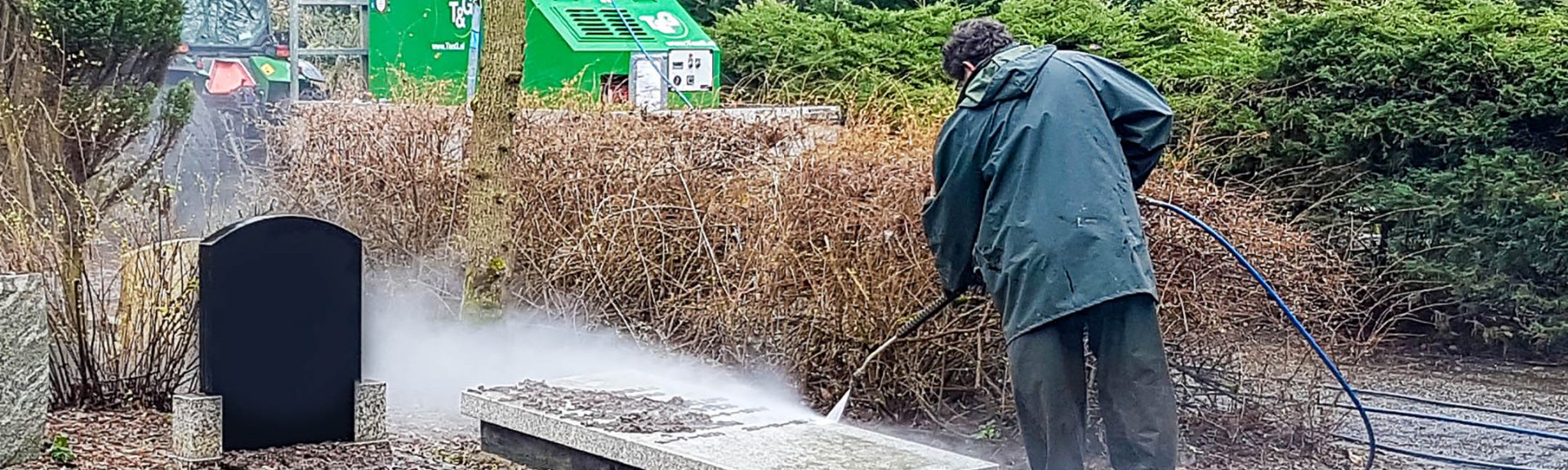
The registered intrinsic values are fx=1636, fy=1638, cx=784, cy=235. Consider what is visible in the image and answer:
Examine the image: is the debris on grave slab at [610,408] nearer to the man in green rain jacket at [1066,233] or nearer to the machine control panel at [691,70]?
the man in green rain jacket at [1066,233]

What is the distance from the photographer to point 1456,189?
28.7 ft

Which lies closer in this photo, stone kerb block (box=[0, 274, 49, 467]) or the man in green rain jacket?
the man in green rain jacket

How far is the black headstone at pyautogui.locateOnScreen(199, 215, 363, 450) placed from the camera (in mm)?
5699

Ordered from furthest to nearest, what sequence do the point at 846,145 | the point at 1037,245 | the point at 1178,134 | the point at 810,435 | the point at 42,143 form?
the point at 1178,134, the point at 42,143, the point at 846,145, the point at 810,435, the point at 1037,245

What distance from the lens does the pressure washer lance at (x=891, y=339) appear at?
5.39 m

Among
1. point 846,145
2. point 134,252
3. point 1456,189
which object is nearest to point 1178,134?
point 1456,189

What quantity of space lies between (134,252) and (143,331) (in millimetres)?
322

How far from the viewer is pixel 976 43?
5012 millimetres

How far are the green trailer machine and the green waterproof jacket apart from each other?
18.5ft

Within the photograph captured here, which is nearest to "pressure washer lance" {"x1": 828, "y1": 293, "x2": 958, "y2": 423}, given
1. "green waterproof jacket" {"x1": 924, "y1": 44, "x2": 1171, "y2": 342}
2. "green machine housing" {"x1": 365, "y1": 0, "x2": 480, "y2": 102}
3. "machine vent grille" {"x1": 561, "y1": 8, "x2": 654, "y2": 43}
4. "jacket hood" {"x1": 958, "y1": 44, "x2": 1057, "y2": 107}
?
"green waterproof jacket" {"x1": 924, "y1": 44, "x2": 1171, "y2": 342}

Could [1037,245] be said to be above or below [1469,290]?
above

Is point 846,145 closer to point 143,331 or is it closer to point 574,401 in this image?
point 574,401

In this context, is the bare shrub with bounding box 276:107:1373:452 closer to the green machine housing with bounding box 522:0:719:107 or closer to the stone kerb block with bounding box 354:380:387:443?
the stone kerb block with bounding box 354:380:387:443

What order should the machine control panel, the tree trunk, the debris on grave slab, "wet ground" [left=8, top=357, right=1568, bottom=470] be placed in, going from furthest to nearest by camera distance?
1. the machine control panel
2. the tree trunk
3. "wet ground" [left=8, top=357, right=1568, bottom=470]
4. the debris on grave slab
